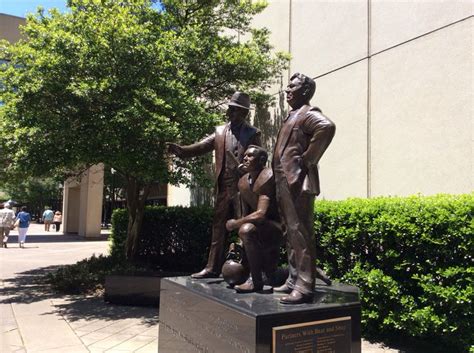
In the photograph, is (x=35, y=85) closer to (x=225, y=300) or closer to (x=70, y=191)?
(x=225, y=300)

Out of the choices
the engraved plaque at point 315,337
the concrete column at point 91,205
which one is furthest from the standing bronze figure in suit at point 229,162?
the concrete column at point 91,205

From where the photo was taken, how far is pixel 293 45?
11.1m

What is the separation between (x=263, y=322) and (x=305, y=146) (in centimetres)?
160

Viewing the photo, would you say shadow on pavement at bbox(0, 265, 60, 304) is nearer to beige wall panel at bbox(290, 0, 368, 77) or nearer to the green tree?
the green tree

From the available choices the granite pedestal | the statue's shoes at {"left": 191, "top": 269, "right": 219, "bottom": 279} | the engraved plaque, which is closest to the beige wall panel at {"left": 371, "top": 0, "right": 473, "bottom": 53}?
the granite pedestal

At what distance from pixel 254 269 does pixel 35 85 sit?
17.0 feet

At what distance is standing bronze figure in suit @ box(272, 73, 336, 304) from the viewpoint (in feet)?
12.8

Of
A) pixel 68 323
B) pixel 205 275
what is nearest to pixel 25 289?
pixel 68 323

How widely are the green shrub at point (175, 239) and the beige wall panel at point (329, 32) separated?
439cm

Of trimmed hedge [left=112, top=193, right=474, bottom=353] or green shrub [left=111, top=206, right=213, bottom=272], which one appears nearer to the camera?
trimmed hedge [left=112, top=193, right=474, bottom=353]

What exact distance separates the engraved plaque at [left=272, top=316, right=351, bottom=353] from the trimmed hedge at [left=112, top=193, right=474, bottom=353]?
2.21 metres

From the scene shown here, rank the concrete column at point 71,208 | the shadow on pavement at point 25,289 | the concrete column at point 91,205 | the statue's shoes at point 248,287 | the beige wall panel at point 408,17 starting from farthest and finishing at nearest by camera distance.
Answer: the concrete column at point 71,208 → the concrete column at point 91,205 → the shadow on pavement at point 25,289 → the beige wall panel at point 408,17 → the statue's shoes at point 248,287

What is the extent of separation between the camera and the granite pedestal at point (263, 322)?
134 inches

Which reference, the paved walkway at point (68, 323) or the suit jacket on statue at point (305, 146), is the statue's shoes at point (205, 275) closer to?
the paved walkway at point (68, 323)
